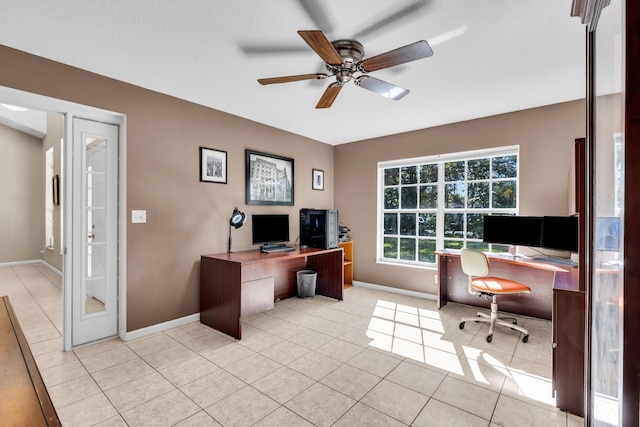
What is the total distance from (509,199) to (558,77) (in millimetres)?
1476

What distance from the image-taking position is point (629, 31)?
61cm

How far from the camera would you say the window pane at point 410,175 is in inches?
177

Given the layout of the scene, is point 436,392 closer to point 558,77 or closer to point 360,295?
point 360,295


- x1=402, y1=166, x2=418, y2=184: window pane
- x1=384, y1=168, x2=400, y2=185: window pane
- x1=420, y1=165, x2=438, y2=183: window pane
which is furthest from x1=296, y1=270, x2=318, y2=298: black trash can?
x1=420, y1=165, x2=438, y2=183: window pane

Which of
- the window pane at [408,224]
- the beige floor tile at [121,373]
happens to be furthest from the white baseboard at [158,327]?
the window pane at [408,224]

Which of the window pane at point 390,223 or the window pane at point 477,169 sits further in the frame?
the window pane at point 390,223

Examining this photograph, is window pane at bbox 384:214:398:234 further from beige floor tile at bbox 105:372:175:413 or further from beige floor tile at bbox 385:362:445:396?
beige floor tile at bbox 105:372:175:413

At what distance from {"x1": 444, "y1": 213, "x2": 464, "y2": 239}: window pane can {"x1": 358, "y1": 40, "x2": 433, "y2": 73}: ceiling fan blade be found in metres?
2.78

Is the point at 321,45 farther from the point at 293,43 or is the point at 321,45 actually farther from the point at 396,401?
the point at 396,401

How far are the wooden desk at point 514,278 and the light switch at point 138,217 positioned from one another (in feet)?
11.2

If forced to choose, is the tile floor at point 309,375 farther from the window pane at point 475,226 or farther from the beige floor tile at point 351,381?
the window pane at point 475,226

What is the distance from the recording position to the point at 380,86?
235 centimetres

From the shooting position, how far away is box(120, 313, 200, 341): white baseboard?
111 inches

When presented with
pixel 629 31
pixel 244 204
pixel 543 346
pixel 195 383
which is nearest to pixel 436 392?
pixel 543 346
